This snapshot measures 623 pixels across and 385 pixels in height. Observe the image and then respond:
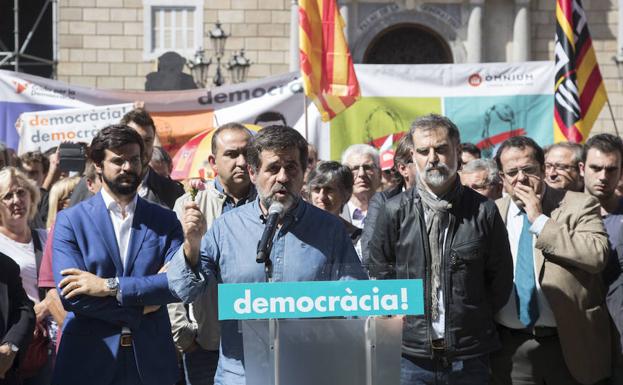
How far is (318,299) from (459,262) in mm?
1480

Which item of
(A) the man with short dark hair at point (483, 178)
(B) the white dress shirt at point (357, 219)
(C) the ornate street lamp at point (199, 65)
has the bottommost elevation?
(B) the white dress shirt at point (357, 219)

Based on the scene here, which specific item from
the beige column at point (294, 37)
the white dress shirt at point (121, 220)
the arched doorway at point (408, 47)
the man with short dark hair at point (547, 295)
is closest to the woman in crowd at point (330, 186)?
the man with short dark hair at point (547, 295)

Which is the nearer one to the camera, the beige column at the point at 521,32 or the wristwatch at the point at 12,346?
the wristwatch at the point at 12,346

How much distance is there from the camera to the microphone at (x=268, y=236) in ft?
12.9

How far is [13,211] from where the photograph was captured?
6.62 metres

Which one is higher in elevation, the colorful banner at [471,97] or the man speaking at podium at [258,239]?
the colorful banner at [471,97]

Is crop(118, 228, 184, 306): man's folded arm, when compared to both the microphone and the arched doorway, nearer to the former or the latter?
the microphone

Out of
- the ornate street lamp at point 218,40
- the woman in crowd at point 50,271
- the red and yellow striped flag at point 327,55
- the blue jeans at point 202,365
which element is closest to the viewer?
the woman in crowd at point 50,271

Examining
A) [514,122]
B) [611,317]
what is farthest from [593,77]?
[611,317]

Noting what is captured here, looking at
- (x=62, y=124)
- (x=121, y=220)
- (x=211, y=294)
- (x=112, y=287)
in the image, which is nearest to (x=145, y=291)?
(x=112, y=287)

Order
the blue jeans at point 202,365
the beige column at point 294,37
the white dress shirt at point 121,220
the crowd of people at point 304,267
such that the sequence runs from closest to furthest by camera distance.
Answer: the crowd of people at point 304,267
the white dress shirt at point 121,220
the blue jeans at point 202,365
the beige column at point 294,37

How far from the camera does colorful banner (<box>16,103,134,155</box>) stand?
1103 cm

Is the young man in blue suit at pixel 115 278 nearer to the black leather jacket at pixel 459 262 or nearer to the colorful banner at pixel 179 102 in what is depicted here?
the black leather jacket at pixel 459 262

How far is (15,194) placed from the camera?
6684 mm
